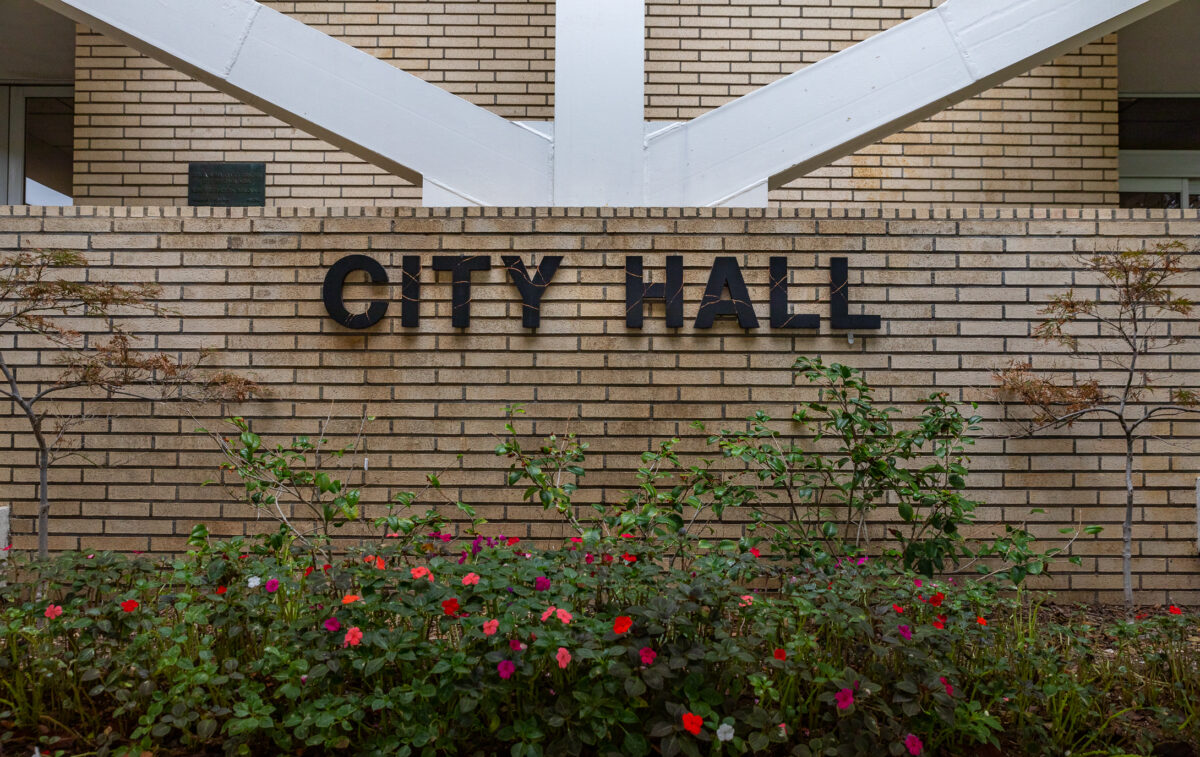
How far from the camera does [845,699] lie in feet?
6.66

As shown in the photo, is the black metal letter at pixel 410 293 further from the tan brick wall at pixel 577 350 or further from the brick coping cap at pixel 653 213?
the brick coping cap at pixel 653 213

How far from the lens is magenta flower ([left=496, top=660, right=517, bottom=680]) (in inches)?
78.9

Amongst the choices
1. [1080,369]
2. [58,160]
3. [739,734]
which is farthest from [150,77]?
[1080,369]

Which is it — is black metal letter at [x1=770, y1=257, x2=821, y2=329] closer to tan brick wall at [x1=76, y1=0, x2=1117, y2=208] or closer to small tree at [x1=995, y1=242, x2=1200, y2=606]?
small tree at [x1=995, y1=242, x2=1200, y2=606]

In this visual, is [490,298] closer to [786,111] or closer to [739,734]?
[786,111]

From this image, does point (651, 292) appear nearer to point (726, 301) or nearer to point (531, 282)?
point (726, 301)

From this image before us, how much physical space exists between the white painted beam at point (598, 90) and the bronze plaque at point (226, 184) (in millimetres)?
2866

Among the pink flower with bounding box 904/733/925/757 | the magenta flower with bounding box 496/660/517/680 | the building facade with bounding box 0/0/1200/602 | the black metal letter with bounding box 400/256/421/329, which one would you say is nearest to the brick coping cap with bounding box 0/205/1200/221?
the building facade with bounding box 0/0/1200/602

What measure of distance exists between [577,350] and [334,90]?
194 centimetres

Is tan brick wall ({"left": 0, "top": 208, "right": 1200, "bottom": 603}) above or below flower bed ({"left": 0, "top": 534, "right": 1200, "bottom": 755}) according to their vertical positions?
above

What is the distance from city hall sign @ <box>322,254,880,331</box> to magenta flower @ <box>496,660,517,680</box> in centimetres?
217

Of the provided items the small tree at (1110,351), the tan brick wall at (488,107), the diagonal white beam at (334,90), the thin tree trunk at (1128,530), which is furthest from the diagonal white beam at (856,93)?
the thin tree trunk at (1128,530)

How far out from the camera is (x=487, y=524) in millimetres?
3852

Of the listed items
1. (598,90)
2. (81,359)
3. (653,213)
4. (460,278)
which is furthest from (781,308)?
(81,359)
